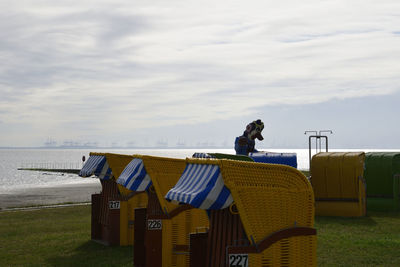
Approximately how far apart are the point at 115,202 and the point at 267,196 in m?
7.06

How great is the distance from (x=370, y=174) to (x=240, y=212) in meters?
16.5

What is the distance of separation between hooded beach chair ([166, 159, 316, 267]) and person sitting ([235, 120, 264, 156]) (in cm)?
2102

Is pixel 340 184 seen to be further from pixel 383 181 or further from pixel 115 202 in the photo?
pixel 115 202

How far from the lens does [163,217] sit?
9461mm

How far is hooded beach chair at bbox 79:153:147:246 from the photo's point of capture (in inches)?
506

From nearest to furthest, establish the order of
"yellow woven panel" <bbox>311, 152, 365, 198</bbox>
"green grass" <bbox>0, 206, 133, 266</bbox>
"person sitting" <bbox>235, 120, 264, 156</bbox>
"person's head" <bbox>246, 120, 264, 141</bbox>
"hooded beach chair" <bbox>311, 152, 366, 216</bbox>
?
"green grass" <bbox>0, 206, 133, 266</bbox> → "hooded beach chair" <bbox>311, 152, 366, 216</bbox> → "yellow woven panel" <bbox>311, 152, 365, 198</bbox> → "person sitting" <bbox>235, 120, 264, 156</bbox> → "person's head" <bbox>246, 120, 264, 141</bbox>

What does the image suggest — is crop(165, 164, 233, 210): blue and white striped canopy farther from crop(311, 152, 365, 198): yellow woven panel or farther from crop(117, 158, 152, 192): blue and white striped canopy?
crop(311, 152, 365, 198): yellow woven panel

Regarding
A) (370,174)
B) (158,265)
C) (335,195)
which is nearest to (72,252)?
(158,265)

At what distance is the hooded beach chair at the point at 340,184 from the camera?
1908cm

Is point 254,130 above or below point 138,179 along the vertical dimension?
above

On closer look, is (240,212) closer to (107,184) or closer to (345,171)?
(107,184)

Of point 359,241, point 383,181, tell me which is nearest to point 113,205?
point 359,241

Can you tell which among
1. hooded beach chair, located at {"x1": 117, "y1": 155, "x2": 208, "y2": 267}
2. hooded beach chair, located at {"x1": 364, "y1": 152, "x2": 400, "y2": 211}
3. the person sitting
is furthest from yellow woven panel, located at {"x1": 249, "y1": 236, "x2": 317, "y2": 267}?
the person sitting

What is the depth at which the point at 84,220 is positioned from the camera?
18625 mm
